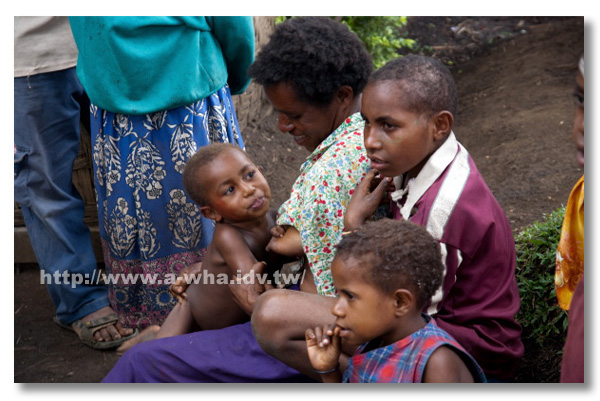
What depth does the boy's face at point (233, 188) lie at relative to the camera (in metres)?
2.59

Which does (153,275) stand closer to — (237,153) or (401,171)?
(237,153)

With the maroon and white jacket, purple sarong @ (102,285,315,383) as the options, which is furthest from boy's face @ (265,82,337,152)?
purple sarong @ (102,285,315,383)

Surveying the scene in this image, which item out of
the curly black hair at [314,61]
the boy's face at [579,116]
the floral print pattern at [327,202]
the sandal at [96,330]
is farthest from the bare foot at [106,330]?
the boy's face at [579,116]

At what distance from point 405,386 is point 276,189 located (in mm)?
2957

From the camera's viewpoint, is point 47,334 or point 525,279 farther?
point 47,334

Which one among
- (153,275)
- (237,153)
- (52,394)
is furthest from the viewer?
(153,275)

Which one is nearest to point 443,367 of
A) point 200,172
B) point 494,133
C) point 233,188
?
point 233,188

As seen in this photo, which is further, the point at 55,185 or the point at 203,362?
the point at 55,185

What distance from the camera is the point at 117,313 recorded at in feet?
11.7

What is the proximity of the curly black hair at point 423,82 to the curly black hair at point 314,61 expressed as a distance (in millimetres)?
279

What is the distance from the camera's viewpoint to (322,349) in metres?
2.00

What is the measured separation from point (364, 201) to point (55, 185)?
191 centimetres

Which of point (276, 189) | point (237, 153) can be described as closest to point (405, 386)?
point (237, 153)

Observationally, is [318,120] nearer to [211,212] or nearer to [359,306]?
[211,212]
